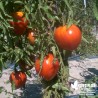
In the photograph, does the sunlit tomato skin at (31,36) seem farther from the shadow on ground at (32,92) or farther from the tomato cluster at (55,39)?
the shadow on ground at (32,92)

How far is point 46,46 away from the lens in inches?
36.5

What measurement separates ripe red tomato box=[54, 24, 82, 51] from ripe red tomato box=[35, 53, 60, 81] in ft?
0.24

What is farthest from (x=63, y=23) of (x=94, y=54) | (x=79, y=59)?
(x=94, y=54)

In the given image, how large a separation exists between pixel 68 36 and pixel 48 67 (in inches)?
4.7

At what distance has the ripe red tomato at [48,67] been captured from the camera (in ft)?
2.98

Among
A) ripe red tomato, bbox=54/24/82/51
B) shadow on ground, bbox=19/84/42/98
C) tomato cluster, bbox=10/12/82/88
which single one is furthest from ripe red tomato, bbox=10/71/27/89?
shadow on ground, bbox=19/84/42/98

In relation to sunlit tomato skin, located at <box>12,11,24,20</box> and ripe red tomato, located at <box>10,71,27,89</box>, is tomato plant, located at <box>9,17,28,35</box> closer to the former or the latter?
sunlit tomato skin, located at <box>12,11,24,20</box>

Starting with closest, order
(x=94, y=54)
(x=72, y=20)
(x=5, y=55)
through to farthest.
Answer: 1. (x=72, y=20)
2. (x=5, y=55)
3. (x=94, y=54)

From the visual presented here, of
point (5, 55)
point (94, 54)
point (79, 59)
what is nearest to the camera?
point (5, 55)

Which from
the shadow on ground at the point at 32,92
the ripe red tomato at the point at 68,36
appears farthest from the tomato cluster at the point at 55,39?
the shadow on ground at the point at 32,92

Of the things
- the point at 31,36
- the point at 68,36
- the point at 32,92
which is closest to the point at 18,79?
the point at 31,36

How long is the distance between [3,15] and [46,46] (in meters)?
0.15

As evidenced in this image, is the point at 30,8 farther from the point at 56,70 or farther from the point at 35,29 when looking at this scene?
the point at 56,70

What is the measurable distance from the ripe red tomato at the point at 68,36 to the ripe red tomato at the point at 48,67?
0.07 m
